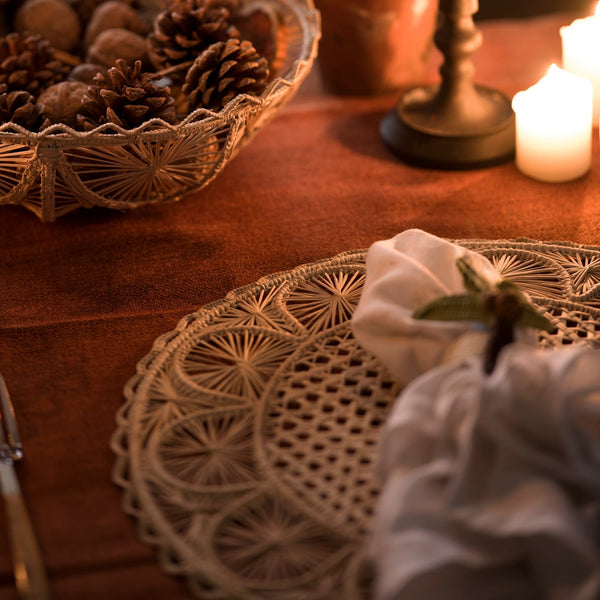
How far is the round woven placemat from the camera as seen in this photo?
380mm

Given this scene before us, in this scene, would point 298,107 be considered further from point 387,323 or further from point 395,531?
point 395,531

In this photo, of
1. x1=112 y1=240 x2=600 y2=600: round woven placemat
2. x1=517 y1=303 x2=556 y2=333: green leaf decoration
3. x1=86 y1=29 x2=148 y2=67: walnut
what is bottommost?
x1=112 y1=240 x2=600 y2=600: round woven placemat

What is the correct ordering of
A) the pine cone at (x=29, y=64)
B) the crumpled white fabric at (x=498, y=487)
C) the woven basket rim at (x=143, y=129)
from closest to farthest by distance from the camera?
the crumpled white fabric at (x=498, y=487)
the woven basket rim at (x=143, y=129)
the pine cone at (x=29, y=64)

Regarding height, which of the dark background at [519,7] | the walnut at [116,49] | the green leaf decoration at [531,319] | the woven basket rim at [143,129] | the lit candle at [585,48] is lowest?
the dark background at [519,7]

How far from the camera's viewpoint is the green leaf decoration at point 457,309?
42cm

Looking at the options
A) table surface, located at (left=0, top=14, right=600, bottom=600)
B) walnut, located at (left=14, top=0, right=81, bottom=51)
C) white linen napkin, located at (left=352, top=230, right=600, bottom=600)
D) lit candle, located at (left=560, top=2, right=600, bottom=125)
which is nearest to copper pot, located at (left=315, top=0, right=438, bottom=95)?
table surface, located at (left=0, top=14, right=600, bottom=600)

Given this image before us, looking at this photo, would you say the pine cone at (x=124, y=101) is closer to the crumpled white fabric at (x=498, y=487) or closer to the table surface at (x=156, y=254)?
the table surface at (x=156, y=254)

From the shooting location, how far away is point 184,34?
679 mm

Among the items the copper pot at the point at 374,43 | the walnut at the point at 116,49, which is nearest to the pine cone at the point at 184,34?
the walnut at the point at 116,49

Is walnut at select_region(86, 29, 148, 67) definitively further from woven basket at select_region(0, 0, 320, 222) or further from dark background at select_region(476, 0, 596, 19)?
dark background at select_region(476, 0, 596, 19)

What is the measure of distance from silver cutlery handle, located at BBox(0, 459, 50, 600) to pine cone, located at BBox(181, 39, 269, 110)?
33 centimetres

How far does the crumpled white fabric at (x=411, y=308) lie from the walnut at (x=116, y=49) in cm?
33

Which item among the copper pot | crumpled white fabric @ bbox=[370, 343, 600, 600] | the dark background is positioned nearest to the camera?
crumpled white fabric @ bbox=[370, 343, 600, 600]

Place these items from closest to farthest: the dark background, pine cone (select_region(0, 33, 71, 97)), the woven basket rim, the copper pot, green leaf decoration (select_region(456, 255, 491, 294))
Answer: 1. green leaf decoration (select_region(456, 255, 491, 294))
2. the woven basket rim
3. pine cone (select_region(0, 33, 71, 97))
4. the copper pot
5. the dark background
